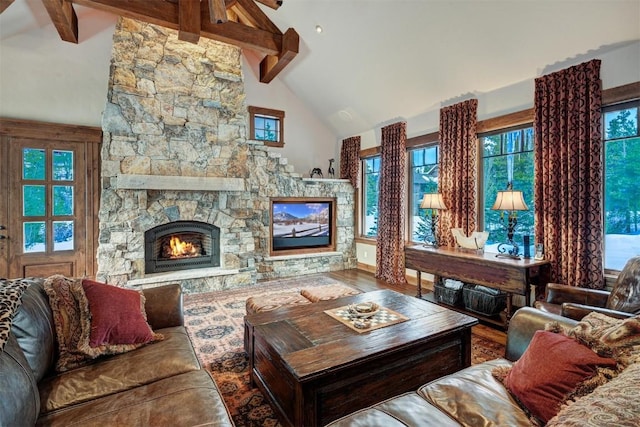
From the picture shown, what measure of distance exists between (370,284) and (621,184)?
325 centimetres

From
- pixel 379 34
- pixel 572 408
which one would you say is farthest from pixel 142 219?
pixel 572 408

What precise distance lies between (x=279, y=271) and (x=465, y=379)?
4.21 meters

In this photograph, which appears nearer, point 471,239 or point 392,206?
point 471,239

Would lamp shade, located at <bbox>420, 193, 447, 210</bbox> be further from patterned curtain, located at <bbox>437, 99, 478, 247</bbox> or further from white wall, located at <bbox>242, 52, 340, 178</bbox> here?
white wall, located at <bbox>242, 52, 340, 178</bbox>

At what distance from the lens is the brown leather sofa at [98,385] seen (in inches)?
48.1

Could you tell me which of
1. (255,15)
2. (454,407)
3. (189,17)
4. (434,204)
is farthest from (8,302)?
(255,15)

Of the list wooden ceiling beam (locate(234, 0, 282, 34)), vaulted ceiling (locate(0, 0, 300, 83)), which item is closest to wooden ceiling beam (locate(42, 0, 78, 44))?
vaulted ceiling (locate(0, 0, 300, 83))

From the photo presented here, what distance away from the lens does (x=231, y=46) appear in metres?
4.88

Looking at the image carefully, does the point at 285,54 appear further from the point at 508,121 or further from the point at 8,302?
the point at 8,302

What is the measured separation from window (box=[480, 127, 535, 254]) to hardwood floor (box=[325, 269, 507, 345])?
3.70ft

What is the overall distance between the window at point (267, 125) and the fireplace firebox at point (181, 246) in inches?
79.7

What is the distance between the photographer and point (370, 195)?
6.18 m

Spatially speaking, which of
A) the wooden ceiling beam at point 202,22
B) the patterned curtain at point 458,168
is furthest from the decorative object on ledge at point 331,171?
the patterned curtain at point 458,168

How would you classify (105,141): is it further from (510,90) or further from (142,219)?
(510,90)
